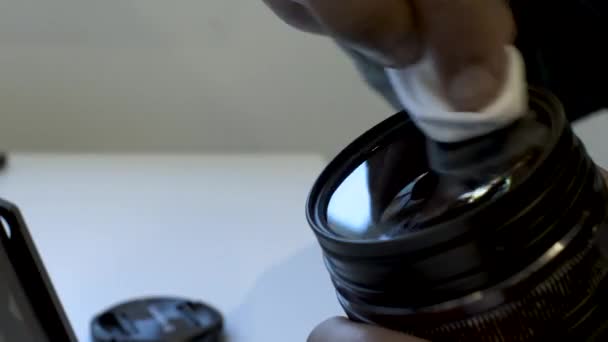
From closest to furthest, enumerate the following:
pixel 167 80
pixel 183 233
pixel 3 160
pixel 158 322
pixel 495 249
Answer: pixel 495 249, pixel 158 322, pixel 183 233, pixel 3 160, pixel 167 80

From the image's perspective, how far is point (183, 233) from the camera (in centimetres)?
58

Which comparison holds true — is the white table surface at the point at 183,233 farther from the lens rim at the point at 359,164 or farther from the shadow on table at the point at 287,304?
the lens rim at the point at 359,164

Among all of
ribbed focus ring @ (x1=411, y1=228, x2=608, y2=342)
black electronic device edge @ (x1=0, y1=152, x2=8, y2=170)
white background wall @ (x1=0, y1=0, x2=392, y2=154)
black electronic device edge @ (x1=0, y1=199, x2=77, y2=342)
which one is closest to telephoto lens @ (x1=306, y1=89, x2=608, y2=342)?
ribbed focus ring @ (x1=411, y1=228, x2=608, y2=342)

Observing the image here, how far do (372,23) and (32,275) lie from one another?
0.52ft

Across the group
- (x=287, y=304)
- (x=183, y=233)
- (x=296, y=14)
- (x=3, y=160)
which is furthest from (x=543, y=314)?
(x=3, y=160)

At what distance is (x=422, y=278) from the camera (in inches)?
9.3

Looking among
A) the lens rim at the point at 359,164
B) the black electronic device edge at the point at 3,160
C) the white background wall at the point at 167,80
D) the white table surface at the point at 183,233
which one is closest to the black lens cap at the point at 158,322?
the white table surface at the point at 183,233

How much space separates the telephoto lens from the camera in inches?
9.1

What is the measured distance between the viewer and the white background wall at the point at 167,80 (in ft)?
2.75

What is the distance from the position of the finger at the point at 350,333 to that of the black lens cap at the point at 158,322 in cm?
17

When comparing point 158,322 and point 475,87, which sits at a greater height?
point 475,87

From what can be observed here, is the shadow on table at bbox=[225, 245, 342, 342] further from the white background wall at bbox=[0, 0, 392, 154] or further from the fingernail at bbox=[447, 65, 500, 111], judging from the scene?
the white background wall at bbox=[0, 0, 392, 154]

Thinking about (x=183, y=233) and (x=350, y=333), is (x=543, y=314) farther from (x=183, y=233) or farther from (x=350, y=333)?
(x=183, y=233)

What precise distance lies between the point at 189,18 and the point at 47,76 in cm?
16
